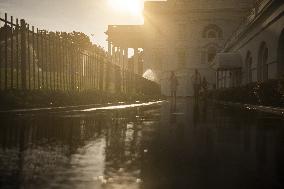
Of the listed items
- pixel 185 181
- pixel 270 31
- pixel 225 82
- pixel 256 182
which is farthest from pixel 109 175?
pixel 225 82

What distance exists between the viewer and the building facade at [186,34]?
214ft

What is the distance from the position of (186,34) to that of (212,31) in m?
4.05

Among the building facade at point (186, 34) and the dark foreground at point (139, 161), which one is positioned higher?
the building facade at point (186, 34)

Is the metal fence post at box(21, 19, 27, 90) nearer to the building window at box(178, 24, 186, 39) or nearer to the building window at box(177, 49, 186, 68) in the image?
the building window at box(178, 24, 186, 39)

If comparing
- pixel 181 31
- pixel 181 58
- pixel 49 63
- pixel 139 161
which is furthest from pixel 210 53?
pixel 139 161

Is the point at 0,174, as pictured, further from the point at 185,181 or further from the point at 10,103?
the point at 10,103

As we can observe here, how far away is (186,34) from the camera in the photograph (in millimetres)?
66188

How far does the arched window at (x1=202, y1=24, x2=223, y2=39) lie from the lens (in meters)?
65.7

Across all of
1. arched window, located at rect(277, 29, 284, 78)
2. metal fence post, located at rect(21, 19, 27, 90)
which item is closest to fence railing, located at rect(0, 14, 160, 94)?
metal fence post, located at rect(21, 19, 27, 90)

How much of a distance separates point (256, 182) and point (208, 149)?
1.89m

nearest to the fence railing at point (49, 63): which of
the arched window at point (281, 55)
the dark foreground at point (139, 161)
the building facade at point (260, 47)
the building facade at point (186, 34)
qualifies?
the dark foreground at point (139, 161)

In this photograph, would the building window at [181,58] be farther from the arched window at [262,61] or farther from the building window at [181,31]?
the arched window at [262,61]

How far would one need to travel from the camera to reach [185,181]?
10.4 feet

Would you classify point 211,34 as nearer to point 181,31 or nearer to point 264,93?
point 181,31
